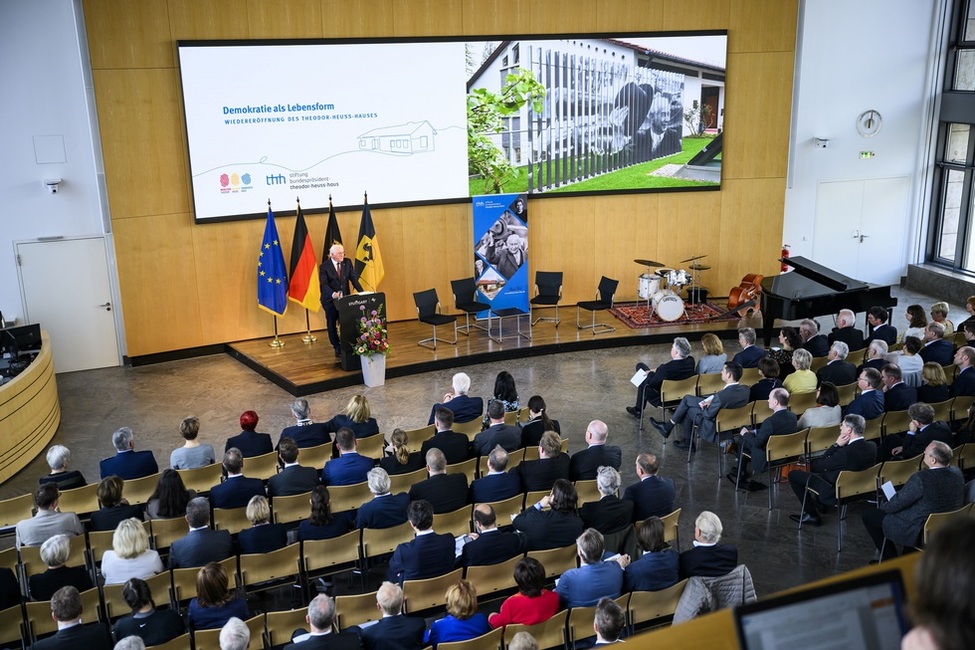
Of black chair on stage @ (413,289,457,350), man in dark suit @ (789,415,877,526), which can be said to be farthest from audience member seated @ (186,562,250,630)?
black chair on stage @ (413,289,457,350)

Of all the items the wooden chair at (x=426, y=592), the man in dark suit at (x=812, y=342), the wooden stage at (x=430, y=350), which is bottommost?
the wooden stage at (x=430, y=350)

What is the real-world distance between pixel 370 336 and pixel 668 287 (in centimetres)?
548

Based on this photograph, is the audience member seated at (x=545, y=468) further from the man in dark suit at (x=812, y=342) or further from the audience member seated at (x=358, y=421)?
the man in dark suit at (x=812, y=342)

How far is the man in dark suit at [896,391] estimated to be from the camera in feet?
30.1

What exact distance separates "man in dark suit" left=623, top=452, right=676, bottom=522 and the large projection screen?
8.59 metres

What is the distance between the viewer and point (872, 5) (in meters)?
16.6

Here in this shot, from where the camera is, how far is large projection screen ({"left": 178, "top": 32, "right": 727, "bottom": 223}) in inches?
535

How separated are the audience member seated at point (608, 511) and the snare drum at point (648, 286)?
27.7 ft

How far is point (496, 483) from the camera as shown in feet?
24.9

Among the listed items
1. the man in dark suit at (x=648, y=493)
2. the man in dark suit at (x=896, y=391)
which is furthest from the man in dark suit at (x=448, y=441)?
the man in dark suit at (x=896, y=391)

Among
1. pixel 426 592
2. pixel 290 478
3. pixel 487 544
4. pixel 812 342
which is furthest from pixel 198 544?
pixel 812 342

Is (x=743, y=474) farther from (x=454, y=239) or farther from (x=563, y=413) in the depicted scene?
(x=454, y=239)

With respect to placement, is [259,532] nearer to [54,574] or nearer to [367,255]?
[54,574]

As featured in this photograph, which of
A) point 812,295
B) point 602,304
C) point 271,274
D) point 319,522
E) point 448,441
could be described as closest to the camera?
point 319,522
